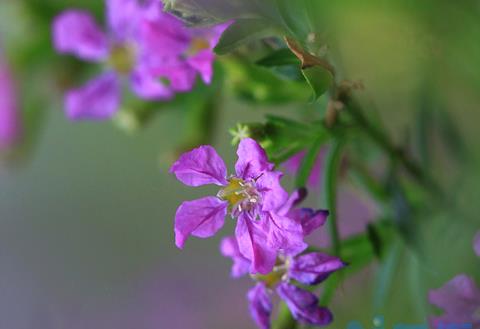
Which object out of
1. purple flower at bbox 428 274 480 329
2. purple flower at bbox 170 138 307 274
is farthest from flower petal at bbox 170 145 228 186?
purple flower at bbox 428 274 480 329

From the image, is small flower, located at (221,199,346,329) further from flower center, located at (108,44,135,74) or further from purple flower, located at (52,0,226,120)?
flower center, located at (108,44,135,74)

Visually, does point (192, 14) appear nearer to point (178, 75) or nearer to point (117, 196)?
point (178, 75)

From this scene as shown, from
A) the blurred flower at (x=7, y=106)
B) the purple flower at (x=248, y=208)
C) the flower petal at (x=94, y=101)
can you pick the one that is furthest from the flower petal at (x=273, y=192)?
the blurred flower at (x=7, y=106)

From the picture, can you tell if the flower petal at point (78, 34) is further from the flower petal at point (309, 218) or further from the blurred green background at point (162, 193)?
the flower petal at point (309, 218)

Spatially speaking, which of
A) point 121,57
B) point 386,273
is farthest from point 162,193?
point 386,273

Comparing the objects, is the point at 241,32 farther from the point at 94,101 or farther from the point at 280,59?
the point at 94,101

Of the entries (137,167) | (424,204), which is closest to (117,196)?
(137,167)
